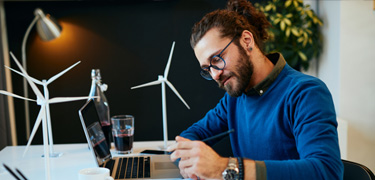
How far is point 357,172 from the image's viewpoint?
1.28 m

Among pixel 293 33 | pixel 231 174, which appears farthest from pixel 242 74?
pixel 293 33

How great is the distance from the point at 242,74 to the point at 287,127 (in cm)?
29

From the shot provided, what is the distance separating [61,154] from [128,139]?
0.35 metres

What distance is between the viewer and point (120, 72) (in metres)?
3.47

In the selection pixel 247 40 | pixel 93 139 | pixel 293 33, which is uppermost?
pixel 293 33

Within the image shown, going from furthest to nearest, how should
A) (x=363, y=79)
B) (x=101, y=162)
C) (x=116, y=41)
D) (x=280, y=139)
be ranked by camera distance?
1. (x=116, y=41)
2. (x=363, y=79)
3. (x=101, y=162)
4. (x=280, y=139)

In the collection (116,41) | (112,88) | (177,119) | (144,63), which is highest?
(116,41)

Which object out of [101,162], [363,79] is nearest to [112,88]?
[101,162]

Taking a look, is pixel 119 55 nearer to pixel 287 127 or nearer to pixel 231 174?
pixel 287 127

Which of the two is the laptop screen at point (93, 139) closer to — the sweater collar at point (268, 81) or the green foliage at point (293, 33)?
the sweater collar at point (268, 81)

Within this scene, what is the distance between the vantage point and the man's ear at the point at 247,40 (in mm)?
1518

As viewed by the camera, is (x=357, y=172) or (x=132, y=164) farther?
(x=132, y=164)

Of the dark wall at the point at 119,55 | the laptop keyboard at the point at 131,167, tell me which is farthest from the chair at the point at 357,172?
the dark wall at the point at 119,55

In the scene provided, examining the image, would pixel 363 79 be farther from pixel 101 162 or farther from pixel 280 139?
pixel 101 162
